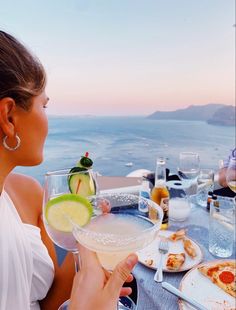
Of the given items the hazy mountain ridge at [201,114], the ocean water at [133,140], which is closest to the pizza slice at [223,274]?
the ocean water at [133,140]

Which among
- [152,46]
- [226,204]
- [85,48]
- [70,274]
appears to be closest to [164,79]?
[152,46]

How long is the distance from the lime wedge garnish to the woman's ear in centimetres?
22

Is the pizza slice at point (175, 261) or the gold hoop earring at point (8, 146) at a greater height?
the gold hoop earring at point (8, 146)

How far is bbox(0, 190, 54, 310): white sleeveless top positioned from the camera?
0.66m

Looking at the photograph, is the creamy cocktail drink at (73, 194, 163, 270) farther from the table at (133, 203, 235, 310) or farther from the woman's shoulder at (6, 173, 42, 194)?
the woman's shoulder at (6, 173, 42, 194)

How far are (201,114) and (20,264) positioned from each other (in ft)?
14.4

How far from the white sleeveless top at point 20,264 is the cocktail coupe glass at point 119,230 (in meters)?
0.28

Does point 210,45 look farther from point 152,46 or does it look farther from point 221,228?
point 221,228

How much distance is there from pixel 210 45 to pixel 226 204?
369 centimetres

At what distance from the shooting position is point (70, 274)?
2.58ft

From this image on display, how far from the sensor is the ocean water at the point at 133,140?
408 cm

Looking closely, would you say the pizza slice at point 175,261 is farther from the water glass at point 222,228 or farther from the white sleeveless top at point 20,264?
the white sleeveless top at point 20,264

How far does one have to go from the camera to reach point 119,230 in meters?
0.52

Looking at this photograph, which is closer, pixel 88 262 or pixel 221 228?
pixel 88 262
